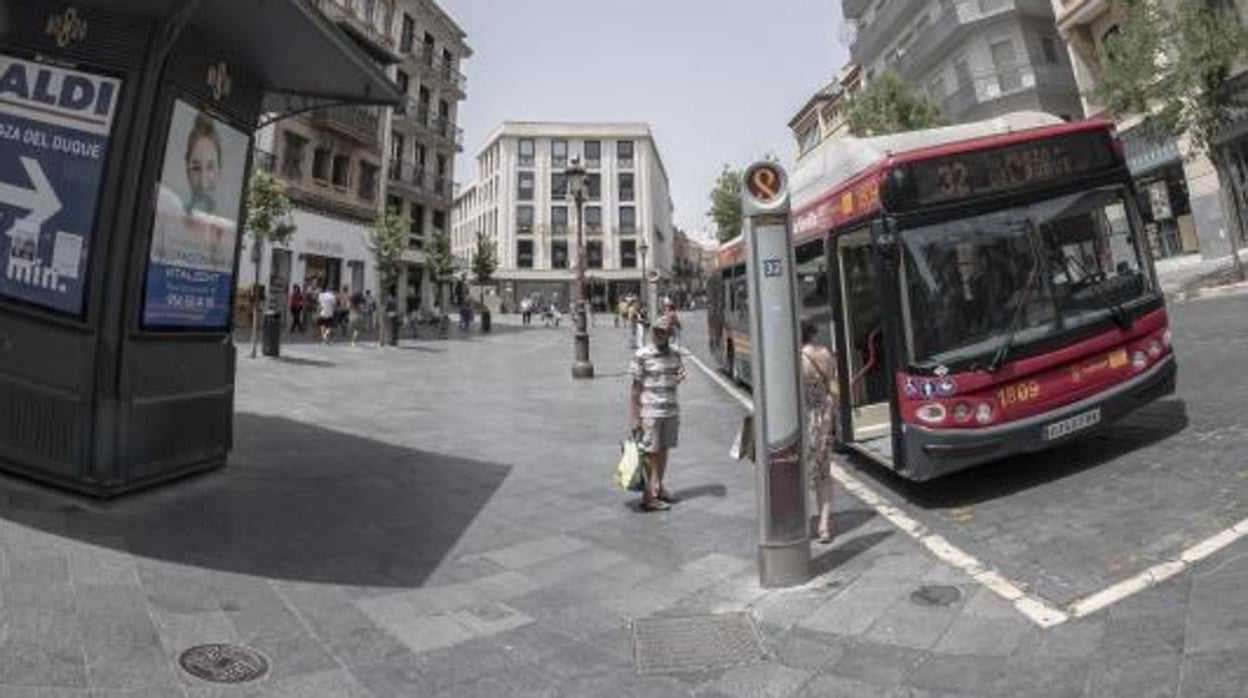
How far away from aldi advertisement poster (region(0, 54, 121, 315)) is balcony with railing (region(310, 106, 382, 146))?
85.2 feet

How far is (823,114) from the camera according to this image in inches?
2211

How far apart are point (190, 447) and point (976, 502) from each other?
6.42m

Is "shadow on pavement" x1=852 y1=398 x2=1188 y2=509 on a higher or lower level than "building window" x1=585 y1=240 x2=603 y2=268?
lower

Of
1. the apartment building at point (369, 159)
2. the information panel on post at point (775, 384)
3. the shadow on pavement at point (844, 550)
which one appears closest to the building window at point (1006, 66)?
the apartment building at point (369, 159)

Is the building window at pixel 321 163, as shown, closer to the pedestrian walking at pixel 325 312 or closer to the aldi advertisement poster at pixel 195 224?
the pedestrian walking at pixel 325 312

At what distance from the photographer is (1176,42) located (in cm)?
2053

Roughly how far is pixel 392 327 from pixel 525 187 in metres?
53.4

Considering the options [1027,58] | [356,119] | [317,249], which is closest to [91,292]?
[317,249]

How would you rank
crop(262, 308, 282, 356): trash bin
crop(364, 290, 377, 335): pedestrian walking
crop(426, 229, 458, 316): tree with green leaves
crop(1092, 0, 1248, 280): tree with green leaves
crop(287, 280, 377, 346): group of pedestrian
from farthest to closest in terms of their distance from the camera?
crop(426, 229, 458, 316): tree with green leaves
crop(364, 290, 377, 335): pedestrian walking
crop(287, 280, 377, 346): group of pedestrian
crop(1092, 0, 1248, 280): tree with green leaves
crop(262, 308, 282, 356): trash bin

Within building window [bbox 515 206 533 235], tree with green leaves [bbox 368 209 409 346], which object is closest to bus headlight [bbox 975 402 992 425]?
tree with green leaves [bbox 368 209 409 346]

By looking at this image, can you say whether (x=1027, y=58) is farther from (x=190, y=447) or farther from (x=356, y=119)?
(x=190, y=447)

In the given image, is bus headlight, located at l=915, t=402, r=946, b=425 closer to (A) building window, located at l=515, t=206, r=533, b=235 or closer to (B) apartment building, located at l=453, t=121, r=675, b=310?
(B) apartment building, located at l=453, t=121, r=675, b=310

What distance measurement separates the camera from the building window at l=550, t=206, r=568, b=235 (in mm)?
76875

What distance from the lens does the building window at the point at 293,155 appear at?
100 ft
